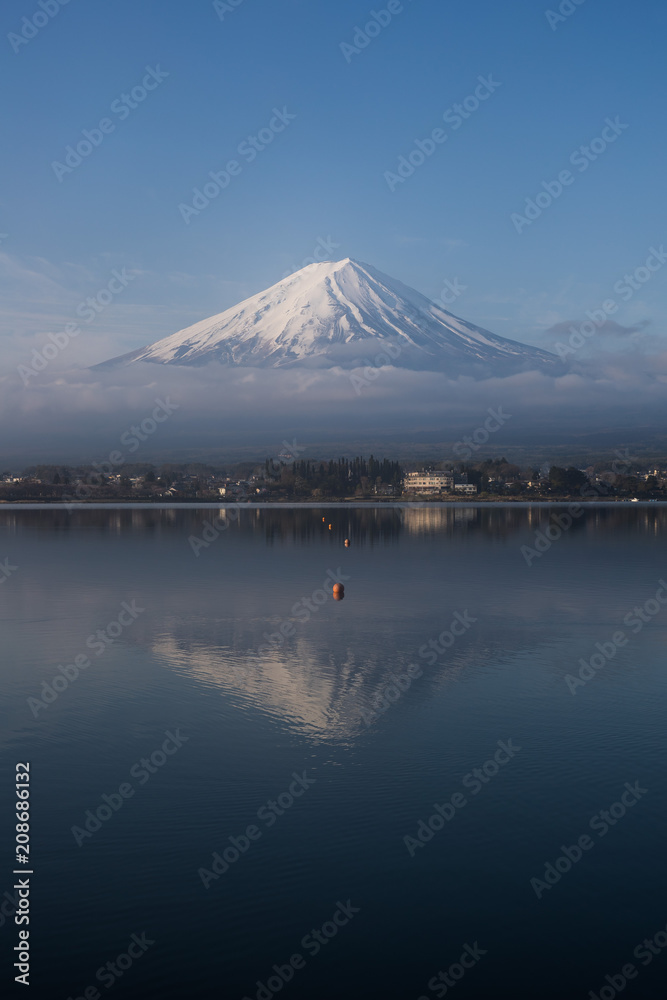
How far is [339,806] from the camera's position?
1277 cm

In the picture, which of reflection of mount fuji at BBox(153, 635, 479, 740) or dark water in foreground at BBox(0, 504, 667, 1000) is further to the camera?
reflection of mount fuji at BBox(153, 635, 479, 740)

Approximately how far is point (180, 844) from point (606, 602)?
26.8 meters

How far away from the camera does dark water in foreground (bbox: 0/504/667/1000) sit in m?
9.02

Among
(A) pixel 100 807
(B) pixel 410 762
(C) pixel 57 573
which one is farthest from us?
(C) pixel 57 573

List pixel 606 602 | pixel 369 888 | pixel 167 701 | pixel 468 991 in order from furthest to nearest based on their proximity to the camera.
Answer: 1. pixel 606 602
2. pixel 167 701
3. pixel 369 888
4. pixel 468 991

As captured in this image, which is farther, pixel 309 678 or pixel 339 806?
pixel 309 678

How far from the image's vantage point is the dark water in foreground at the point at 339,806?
902cm

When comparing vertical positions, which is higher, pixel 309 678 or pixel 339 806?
pixel 339 806

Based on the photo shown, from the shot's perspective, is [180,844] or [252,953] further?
[180,844]

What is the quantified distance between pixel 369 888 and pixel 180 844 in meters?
2.77

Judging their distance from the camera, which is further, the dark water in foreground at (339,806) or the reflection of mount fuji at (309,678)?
the reflection of mount fuji at (309,678)

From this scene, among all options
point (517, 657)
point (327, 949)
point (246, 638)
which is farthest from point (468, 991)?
point (246, 638)

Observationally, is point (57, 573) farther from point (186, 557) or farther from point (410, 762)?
point (410, 762)

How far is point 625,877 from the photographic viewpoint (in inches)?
424
